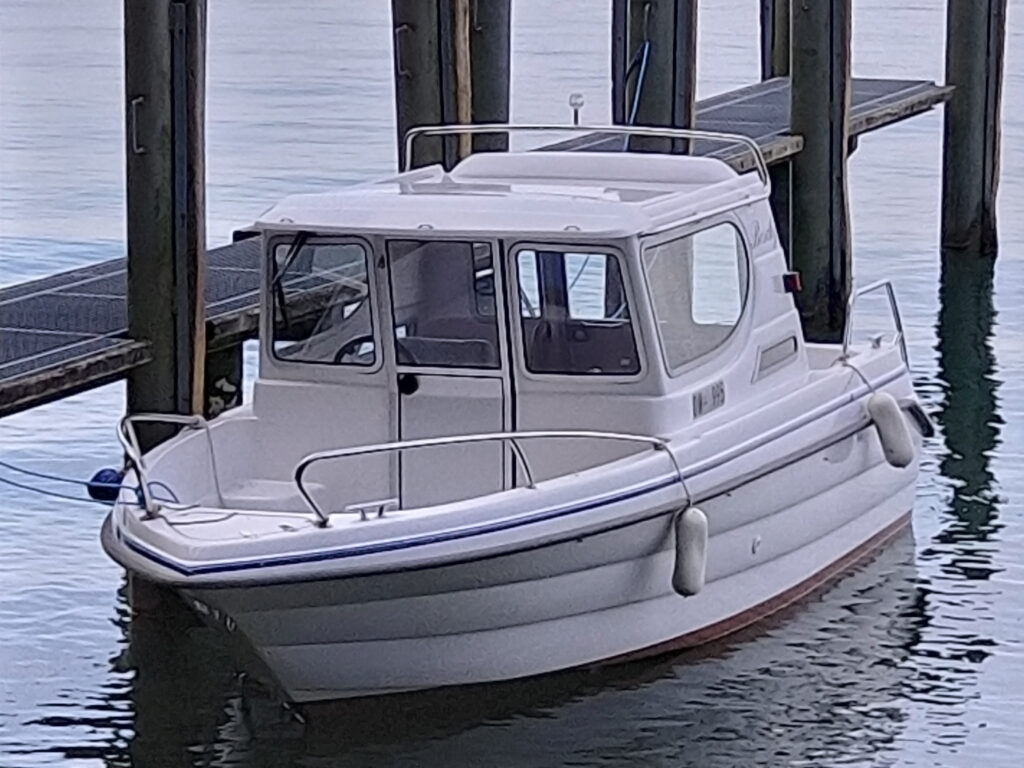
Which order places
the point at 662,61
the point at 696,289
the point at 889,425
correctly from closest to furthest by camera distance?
the point at 696,289, the point at 889,425, the point at 662,61

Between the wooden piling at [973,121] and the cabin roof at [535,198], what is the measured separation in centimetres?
751

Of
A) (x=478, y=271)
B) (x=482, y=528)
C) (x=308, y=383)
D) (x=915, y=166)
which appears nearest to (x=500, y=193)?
(x=478, y=271)

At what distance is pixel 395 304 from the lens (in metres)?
9.28

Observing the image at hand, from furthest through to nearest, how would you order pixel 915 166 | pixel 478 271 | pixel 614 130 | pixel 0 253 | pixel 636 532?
pixel 915 166 → pixel 0 253 → pixel 614 130 → pixel 478 271 → pixel 636 532

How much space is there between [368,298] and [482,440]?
1134 mm

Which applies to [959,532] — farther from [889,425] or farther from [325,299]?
[325,299]

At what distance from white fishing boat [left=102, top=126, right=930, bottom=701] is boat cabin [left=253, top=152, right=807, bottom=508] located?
0.04 ft

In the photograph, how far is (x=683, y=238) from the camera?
9.51 meters

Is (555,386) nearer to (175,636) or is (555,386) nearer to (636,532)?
(636,532)

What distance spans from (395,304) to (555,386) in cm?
67

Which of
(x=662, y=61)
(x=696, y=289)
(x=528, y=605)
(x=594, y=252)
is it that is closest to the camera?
(x=528, y=605)

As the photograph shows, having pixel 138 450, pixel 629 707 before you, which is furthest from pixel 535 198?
pixel 629 707

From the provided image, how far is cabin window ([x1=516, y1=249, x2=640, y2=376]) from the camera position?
30.3ft

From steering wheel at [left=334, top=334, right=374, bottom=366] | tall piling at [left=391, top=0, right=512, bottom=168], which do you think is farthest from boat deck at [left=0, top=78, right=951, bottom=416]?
tall piling at [left=391, top=0, right=512, bottom=168]
